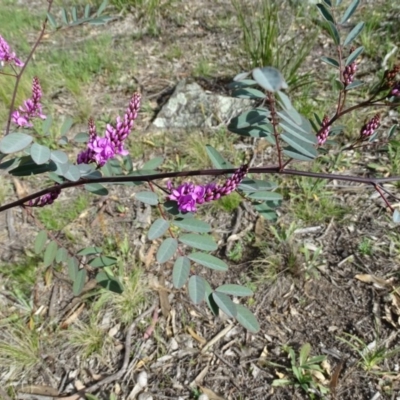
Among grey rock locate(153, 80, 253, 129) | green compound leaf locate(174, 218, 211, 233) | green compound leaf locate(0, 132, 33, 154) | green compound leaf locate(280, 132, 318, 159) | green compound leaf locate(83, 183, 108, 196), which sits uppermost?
green compound leaf locate(0, 132, 33, 154)

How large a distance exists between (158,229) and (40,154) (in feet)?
0.94

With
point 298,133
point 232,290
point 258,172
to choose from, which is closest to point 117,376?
point 232,290

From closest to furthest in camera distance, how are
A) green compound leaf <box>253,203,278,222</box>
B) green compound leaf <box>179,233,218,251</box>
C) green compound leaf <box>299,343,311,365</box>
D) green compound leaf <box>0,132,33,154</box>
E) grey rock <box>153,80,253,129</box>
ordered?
green compound leaf <box>0,132,33,154</box>, green compound leaf <box>179,233,218,251</box>, green compound leaf <box>253,203,278,222</box>, green compound leaf <box>299,343,311,365</box>, grey rock <box>153,80,253,129</box>

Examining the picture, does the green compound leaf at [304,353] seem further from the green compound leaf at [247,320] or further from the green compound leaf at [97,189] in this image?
the green compound leaf at [97,189]

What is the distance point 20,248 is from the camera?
203 centimetres

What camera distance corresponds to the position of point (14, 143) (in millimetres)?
772

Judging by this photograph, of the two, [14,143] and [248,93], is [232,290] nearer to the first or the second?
[248,93]

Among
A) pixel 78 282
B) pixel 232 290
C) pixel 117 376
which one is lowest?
pixel 117 376

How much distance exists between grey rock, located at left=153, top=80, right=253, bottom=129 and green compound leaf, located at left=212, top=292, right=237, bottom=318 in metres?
1.73

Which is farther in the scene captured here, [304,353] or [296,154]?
[304,353]

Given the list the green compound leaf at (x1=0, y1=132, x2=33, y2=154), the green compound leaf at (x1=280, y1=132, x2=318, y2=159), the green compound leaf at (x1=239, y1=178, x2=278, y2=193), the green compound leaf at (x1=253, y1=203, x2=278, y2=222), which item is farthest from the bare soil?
the green compound leaf at (x1=0, y1=132, x2=33, y2=154)

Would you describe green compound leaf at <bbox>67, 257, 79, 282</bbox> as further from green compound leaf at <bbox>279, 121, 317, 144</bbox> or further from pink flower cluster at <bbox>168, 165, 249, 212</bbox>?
green compound leaf at <bbox>279, 121, 317, 144</bbox>

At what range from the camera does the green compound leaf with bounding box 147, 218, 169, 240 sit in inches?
36.8

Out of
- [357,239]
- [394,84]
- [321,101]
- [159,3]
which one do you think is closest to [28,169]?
[394,84]
